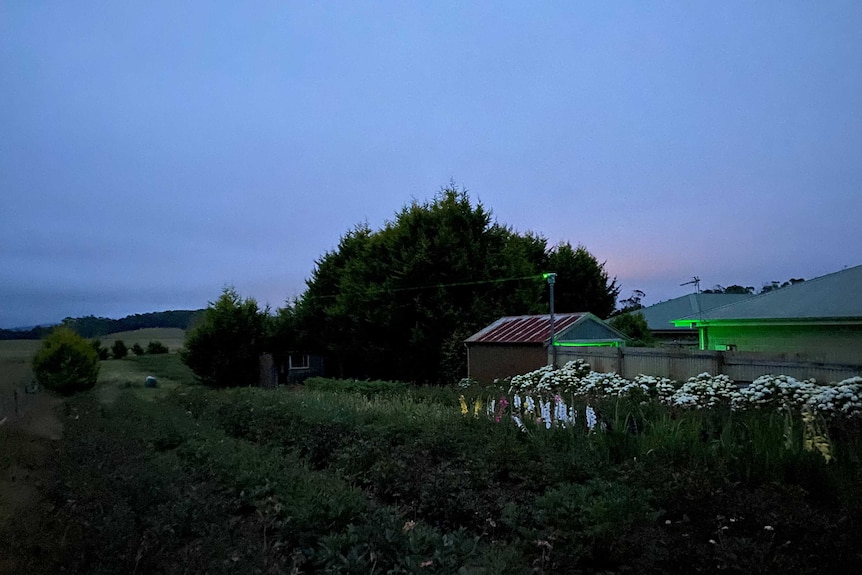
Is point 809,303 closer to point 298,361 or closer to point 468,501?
point 468,501

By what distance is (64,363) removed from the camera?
17156mm

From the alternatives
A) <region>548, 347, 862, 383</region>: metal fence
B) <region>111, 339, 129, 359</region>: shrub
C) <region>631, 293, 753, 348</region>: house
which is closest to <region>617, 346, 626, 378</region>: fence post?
<region>548, 347, 862, 383</region>: metal fence

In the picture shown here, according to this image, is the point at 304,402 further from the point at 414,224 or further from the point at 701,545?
the point at 414,224

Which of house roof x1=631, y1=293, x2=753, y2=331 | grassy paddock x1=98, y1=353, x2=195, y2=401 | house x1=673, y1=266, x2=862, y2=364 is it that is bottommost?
grassy paddock x1=98, y1=353, x2=195, y2=401

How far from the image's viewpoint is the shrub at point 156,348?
114ft

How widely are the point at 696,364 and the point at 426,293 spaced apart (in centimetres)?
1011

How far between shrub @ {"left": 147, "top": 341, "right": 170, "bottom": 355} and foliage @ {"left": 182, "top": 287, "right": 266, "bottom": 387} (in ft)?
47.2

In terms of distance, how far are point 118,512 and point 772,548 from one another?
4.28 meters

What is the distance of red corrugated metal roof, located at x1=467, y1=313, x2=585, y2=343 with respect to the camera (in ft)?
47.8

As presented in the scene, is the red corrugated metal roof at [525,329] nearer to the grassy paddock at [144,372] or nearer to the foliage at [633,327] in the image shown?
the foliage at [633,327]

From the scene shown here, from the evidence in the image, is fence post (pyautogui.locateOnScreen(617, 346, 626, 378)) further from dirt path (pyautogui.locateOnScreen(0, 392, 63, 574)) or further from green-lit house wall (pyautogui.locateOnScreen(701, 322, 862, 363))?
dirt path (pyautogui.locateOnScreen(0, 392, 63, 574))

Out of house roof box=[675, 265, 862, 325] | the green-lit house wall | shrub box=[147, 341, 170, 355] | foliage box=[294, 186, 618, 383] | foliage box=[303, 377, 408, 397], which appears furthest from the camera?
shrub box=[147, 341, 170, 355]

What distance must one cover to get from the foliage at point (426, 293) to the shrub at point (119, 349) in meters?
14.9

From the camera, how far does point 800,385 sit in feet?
27.4
